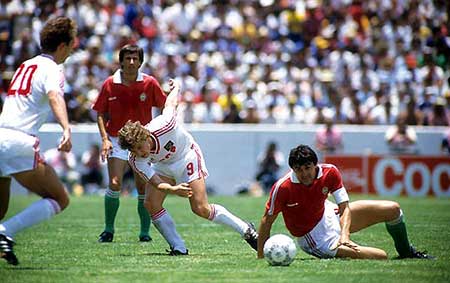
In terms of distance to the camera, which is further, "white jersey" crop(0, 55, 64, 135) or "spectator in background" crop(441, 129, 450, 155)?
"spectator in background" crop(441, 129, 450, 155)

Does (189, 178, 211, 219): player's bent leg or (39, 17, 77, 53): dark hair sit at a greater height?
(39, 17, 77, 53): dark hair

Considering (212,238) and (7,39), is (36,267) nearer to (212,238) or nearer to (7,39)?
(212,238)

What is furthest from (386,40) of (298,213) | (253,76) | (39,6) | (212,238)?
(298,213)

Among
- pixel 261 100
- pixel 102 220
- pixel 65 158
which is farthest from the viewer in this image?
pixel 261 100

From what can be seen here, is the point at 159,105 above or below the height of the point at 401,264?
above

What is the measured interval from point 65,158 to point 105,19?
15.1 feet

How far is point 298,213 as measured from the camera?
930 centimetres

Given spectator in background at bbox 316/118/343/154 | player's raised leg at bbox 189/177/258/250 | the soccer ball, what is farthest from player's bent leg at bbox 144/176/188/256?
spectator in background at bbox 316/118/343/154

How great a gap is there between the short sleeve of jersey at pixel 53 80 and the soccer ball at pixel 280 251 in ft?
7.59

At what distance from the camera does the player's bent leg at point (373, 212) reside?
9.57m

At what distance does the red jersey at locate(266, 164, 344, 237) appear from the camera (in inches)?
362

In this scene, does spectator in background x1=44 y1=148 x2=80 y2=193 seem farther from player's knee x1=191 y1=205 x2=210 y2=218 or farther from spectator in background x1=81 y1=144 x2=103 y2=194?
player's knee x1=191 y1=205 x2=210 y2=218

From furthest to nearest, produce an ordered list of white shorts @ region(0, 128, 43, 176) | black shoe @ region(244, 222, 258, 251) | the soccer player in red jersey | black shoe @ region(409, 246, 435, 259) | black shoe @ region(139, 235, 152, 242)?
1. black shoe @ region(139, 235, 152, 242)
2. the soccer player in red jersey
3. black shoe @ region(244, 222, 258, 251)
4. black shoe @ region(409, 246, 435, 259)
5. white shorts @ region(0, 128, 43, 176)

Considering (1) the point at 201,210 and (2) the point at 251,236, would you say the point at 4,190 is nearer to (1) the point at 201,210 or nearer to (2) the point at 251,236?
(1) the point at 201,210
